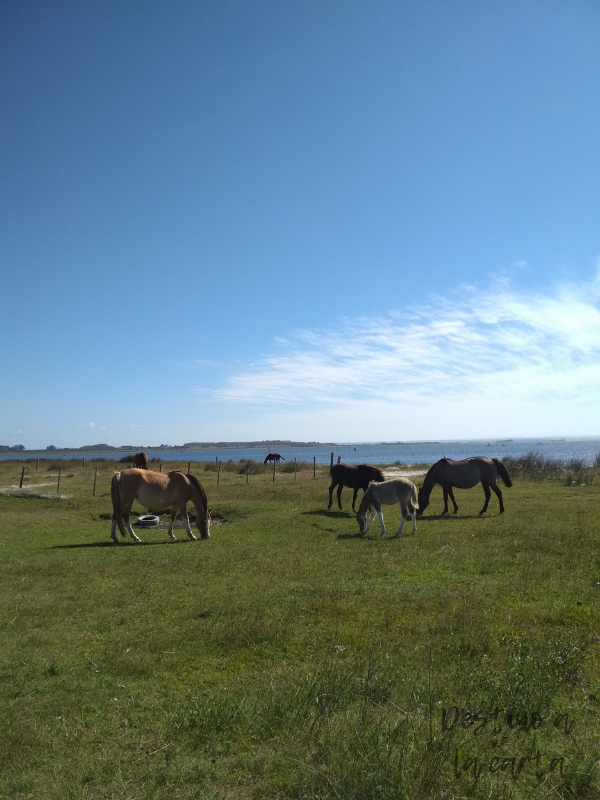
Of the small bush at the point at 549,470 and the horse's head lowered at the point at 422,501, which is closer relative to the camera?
the horse's head lowered at the point at 422,501

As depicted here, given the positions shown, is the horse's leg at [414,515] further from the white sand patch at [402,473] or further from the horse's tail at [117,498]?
the white sand patch at [402,473]

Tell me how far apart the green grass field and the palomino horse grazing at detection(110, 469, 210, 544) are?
3.27 meters

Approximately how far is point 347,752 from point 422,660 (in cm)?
227

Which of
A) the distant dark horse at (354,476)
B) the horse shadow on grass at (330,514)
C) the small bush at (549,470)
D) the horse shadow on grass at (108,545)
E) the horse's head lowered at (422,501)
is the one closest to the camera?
the horse shadow on grass at (108,545)

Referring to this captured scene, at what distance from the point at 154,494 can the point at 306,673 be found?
Answer: 11272 millimetres

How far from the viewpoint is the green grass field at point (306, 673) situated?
3.87 metres

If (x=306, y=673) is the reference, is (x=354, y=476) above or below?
above

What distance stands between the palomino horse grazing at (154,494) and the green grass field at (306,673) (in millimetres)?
3271

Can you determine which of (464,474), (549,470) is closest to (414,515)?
(464,474)

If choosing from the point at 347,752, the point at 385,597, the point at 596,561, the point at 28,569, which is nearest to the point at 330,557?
the point at 385,597

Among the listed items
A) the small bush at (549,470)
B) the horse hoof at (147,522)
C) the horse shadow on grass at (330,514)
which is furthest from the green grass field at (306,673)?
the small bush at (549,470)

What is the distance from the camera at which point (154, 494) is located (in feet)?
52.7

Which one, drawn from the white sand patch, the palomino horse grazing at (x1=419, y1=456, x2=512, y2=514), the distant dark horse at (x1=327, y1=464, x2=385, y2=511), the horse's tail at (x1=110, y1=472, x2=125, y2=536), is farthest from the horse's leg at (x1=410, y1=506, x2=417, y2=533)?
the white sand patch

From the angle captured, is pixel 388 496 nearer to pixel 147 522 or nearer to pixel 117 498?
pixel 117 498
